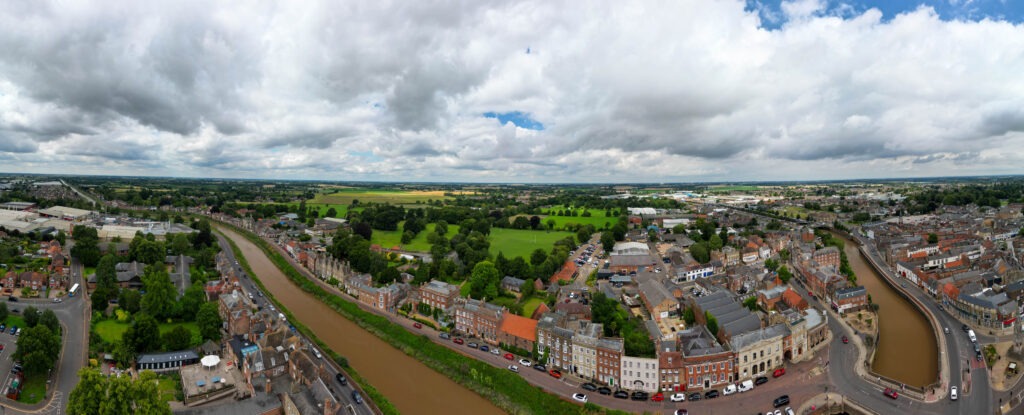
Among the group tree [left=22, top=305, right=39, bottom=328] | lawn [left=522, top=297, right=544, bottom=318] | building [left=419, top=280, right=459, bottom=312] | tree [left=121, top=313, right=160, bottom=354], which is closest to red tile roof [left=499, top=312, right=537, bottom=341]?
lawn [left=522, top=297, right=544, bottom=318]

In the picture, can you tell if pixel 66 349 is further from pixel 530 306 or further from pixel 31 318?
pixel 530 306

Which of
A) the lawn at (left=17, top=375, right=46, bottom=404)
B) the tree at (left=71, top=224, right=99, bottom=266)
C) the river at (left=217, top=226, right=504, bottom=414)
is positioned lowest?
the river at (left=217, top=226, right=504, bottom=414)

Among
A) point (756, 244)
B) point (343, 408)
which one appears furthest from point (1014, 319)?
point (343, 408)

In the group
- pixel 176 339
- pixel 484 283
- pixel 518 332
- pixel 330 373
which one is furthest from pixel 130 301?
pixel 518 332

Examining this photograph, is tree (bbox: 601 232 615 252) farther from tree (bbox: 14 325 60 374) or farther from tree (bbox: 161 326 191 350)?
tree (bbox: 14 325 60 374)

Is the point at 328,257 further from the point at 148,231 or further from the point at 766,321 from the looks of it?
the point at 766,321

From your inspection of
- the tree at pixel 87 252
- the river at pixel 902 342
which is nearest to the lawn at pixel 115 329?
the tree at pixel 87 252

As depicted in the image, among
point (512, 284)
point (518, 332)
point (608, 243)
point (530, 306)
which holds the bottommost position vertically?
point (530, 306)
